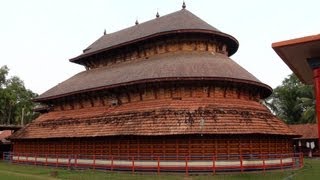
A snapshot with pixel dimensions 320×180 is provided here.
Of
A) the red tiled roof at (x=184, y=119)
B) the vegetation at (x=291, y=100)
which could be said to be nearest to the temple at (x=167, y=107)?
the red tiled roof at (x=184, y=119)

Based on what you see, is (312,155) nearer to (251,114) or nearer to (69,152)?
(251,114)

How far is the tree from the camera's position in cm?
6954

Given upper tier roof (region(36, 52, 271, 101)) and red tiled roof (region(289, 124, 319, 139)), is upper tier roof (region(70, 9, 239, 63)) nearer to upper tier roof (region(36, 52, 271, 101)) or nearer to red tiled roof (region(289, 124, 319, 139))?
upper tier roof (region(36, 52, 271, 101))

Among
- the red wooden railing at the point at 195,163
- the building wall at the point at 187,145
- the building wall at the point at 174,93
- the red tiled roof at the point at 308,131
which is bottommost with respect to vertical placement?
the red wooden railing at the point at 195,163

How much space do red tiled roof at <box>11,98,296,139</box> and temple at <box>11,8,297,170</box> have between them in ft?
0.18

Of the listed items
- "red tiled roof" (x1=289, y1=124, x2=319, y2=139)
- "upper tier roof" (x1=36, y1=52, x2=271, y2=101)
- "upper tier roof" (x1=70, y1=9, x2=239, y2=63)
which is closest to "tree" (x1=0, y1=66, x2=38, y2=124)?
"upper tier roof" (x1=70, y1=9, x2=239, y2=63)

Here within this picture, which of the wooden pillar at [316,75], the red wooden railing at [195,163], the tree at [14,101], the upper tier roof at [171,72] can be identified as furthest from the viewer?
the tree at [14,101]

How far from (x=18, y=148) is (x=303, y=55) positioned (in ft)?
105

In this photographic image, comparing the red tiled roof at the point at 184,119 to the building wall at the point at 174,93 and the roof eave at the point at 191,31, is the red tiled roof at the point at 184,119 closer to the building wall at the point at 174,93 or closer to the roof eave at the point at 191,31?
the building wall at the point at 174,93

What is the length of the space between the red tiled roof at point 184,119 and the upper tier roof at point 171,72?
57.2 inches

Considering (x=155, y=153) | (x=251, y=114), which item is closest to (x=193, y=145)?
(x=155, y=153)

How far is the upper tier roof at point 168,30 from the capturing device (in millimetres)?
28875

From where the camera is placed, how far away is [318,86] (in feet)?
25.6

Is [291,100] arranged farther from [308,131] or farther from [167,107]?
[167,107]
